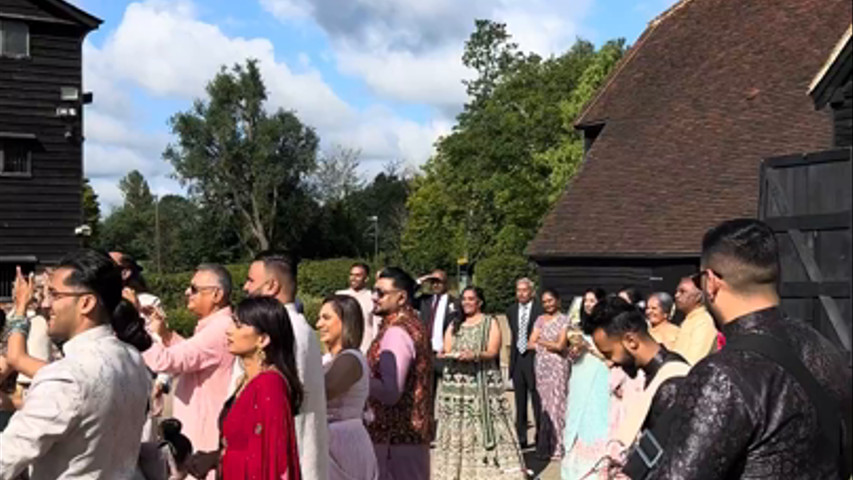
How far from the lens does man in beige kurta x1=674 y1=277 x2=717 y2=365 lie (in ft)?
23.6

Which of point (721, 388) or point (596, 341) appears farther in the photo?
point (596, 341)

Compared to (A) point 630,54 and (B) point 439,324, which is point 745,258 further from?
(A) point 630,54

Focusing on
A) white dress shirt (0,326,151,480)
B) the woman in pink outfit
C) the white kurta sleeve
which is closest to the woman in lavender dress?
the woman in pink outfit

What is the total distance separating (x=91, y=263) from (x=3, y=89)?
26.6 metres

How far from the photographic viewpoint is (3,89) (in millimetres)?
28750

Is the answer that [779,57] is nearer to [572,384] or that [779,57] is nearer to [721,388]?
[572,384]

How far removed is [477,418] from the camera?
34.1 ft

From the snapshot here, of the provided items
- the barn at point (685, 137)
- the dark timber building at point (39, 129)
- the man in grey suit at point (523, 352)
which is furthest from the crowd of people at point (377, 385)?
the dark timber building at point (39, 129)

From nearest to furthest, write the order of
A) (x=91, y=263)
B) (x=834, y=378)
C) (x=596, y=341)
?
(x=834, y=378), (x=91, y=263), (x=596, y=341)

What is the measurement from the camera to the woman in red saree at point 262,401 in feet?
15.5

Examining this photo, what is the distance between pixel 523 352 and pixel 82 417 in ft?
31.3

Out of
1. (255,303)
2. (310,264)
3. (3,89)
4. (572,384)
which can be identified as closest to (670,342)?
(572,384)

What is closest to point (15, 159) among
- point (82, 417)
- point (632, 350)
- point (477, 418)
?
point (477, 418)

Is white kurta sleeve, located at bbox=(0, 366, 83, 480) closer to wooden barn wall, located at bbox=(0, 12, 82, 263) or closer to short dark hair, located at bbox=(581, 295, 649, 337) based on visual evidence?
short dark hair, located at bbox=(581, 295, 649, 337)
